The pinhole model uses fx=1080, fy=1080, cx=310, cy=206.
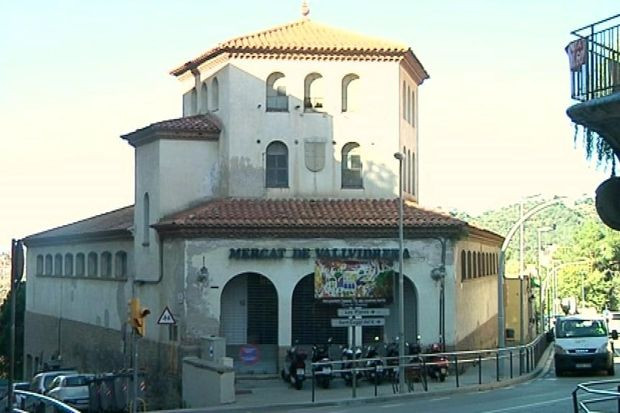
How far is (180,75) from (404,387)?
69.0ft

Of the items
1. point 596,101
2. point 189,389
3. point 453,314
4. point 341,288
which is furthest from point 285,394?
point 596,101

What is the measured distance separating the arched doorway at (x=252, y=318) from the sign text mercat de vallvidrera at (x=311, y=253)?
1059 millimetres

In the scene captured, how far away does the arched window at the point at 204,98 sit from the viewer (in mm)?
45031

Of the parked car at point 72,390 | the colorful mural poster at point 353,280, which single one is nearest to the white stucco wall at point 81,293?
the colorful mural poster at point 353,280

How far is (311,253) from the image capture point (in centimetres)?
3925

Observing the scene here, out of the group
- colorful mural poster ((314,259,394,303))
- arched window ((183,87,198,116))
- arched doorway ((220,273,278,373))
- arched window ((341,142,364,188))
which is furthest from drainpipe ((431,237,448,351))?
arched window ((183,87,198,116))

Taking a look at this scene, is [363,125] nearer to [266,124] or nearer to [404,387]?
[266,124]

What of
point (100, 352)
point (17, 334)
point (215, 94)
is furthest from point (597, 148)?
point (17, 334)

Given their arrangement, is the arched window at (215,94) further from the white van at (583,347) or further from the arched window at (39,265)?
the arched window at (39,265)

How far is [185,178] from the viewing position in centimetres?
4269

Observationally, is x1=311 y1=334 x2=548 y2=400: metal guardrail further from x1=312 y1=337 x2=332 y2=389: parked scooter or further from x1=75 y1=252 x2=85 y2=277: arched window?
x1=75 y1=252 x2=85 y2=277: arched window

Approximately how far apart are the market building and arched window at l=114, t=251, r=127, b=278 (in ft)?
0.59

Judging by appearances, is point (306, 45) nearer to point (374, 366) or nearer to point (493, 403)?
point (374, 366)

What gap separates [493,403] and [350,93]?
18423mm
